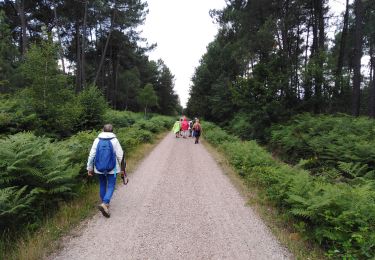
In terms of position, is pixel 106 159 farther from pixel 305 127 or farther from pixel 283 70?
pixel 283 70

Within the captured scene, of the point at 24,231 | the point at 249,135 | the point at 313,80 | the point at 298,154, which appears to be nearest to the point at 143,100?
the point at 249,135

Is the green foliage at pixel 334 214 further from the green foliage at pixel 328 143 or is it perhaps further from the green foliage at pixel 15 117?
the green foliage at pixel 15 117

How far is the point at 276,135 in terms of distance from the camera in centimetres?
1664

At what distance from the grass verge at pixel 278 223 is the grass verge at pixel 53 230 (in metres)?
3.50

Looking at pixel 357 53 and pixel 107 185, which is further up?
pixel 357 53

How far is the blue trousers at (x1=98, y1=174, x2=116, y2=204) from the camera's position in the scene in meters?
6.13

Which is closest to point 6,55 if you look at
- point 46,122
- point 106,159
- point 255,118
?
point 46,122

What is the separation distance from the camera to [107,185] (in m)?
6.43

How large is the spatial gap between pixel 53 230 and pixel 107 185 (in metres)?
1.57

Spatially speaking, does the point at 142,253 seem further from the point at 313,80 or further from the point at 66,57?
the point at 66,57

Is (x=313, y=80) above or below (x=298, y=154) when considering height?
above

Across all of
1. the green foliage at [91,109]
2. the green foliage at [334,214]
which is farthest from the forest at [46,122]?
the green foliage at [334,214]

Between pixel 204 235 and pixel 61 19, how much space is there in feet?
99.0

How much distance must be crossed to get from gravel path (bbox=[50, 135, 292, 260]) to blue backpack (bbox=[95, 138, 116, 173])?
946mm
